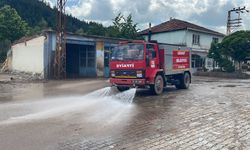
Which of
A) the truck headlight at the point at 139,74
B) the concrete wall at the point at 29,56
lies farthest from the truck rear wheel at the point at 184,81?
the concrete wall at the point at 29,56

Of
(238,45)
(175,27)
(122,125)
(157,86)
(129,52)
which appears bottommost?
(122,125)

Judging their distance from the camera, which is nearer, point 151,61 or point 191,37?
point 151,61

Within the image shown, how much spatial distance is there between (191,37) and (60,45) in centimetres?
2025

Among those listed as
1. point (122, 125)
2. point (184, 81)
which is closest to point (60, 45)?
point (184, 81)

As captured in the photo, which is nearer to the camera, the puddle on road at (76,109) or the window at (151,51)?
the puddle on road at (76,109)

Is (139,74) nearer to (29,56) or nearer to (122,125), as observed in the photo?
(122,125)

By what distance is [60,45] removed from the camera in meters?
25.5

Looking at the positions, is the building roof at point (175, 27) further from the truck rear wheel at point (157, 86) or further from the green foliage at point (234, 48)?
the truck rear wheel at point (157, 86)

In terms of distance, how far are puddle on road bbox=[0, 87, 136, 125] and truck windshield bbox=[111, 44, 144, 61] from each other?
2.09 m

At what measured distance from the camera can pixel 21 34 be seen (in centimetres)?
4547

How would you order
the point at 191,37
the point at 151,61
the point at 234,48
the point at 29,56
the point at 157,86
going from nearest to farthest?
the point at 151,61 < the point at 157,86 < the point at 29,56 < the point at 234,48 < the point at 191,37

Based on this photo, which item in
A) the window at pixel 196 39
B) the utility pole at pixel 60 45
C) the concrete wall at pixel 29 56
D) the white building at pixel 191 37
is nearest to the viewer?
the utility pole at pixel 60 45

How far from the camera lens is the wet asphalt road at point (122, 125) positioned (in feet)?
21.7

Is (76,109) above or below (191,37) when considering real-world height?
below
